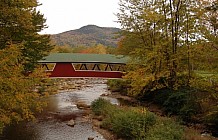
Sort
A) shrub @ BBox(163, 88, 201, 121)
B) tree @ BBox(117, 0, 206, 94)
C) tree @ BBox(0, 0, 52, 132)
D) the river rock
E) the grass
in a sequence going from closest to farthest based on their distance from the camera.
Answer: tree @ BBox(0, 0, 52, 132)
the grass
shrub @ BBox(163, 88, 201, 121)
the river rock
tree @ BBox(117, 0, 206, 94)

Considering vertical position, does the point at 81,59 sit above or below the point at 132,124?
above

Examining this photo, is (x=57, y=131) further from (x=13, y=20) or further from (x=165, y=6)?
(x=165, y=6)

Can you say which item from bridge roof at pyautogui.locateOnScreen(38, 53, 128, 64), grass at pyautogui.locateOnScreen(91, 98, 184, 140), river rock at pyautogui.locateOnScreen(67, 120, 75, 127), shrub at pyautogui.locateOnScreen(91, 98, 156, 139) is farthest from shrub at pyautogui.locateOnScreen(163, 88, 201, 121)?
bridge roof at pyautogui.locateOnScreen(38, 53, 128, 64)

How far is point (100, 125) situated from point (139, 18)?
10.4m

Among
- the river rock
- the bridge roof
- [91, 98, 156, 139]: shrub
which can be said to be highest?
the bridge roof

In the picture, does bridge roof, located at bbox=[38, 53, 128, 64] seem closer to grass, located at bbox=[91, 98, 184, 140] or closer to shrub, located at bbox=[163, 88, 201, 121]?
shrub, located at bbox=[163, 88, 201, 121]

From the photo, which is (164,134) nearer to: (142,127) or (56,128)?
(142,127)

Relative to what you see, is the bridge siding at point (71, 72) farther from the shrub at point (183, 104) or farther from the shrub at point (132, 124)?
the shrub at point (132, 124)

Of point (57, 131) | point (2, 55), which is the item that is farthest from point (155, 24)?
point (2, 55)

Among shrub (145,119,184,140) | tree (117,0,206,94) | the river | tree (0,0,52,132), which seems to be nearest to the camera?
tree (0,0,52,132)

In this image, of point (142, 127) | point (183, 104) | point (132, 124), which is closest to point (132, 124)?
point (132, 124)

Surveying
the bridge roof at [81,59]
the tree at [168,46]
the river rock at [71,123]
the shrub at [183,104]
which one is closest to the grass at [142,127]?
the river rock at [71,123]

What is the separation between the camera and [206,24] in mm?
14070

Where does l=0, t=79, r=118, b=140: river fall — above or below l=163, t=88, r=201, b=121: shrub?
→ below
